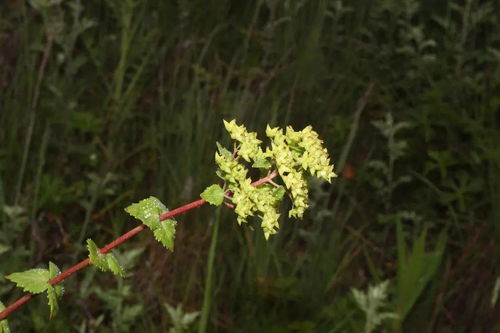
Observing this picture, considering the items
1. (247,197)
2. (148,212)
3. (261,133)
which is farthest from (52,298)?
(261,133)

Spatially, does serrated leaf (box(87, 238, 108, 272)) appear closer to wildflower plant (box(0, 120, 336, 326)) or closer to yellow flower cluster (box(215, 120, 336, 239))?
wildflower plant (box(0, 120, 336, 326))

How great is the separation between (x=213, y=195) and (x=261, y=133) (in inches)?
63.0

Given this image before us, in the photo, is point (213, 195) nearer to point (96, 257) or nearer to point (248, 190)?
point (248, 190)

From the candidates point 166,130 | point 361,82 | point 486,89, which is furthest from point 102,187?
point 486,89

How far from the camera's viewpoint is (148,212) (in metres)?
1.08

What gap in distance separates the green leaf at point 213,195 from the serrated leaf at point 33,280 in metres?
0.29

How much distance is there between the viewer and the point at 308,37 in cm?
307

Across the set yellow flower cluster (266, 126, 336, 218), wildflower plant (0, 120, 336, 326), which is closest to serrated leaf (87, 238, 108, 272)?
wildflower plant (0, 120, 336, 326)

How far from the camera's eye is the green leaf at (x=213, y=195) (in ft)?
3.37

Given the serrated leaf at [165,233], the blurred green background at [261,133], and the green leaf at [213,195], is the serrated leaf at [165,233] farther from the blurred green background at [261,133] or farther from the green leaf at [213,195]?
the blurred green background at [261,133]

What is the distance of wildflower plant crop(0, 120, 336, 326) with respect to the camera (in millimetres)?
1024

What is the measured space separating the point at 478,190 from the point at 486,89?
67 cm

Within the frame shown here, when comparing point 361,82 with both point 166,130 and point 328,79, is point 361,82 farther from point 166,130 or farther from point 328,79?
point 166,130

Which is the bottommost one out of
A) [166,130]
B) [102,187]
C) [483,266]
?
[483,266]
